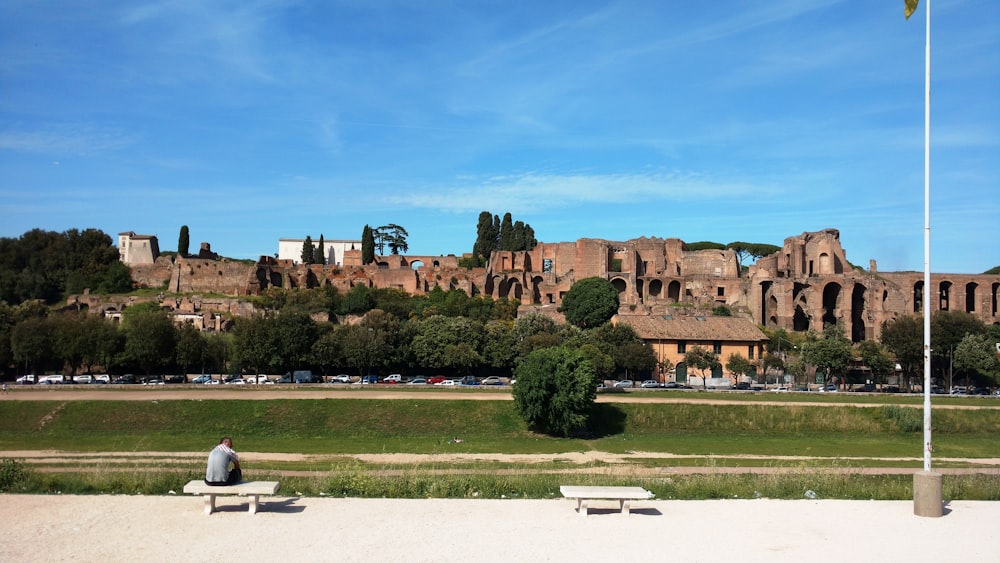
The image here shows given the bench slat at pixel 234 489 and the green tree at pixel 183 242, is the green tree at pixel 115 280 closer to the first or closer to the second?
the green tree at pixel 183 242

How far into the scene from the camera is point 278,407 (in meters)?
33.3

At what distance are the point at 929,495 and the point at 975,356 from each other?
40.4m

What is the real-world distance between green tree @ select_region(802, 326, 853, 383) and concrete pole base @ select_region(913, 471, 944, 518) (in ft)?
121

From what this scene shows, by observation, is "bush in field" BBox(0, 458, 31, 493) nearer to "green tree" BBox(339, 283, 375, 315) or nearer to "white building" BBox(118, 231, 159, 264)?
"green tree" BBox(339, 283, 375, 315)

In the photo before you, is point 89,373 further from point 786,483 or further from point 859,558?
point 859,558

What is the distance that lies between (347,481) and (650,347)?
37.0 meters

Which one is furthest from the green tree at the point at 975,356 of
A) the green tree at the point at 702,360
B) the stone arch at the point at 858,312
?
the green tree at the point at 702,360

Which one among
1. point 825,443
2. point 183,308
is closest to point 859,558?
point 825,443

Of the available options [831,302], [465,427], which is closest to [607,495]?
[465,427]

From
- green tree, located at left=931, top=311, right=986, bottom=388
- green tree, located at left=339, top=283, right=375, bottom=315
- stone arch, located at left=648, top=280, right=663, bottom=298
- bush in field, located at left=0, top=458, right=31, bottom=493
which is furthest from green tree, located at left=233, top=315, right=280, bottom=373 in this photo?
stone arch, located at left=648, top=280, right=663, bottom=298

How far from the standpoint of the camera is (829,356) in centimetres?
4672

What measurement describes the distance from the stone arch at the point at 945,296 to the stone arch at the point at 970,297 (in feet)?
4.43

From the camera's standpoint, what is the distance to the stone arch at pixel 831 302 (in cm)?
6366

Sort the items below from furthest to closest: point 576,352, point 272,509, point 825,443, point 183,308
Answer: point 183,308 → point 576,352 → point 825,443 → point 272,509
